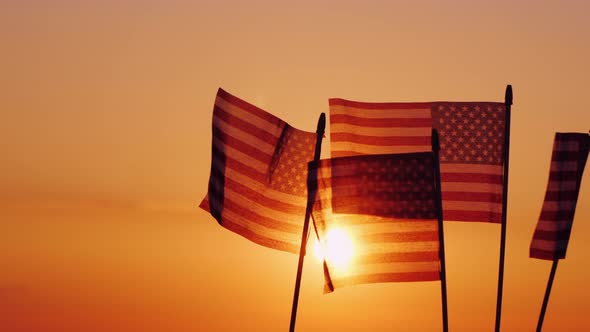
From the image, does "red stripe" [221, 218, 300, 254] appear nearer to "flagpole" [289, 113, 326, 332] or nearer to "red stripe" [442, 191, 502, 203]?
"flagpole" [289, 113, 326, 332]

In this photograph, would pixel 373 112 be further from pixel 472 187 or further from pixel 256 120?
pixel 472 187

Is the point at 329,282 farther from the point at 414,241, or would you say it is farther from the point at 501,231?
the point at 501,231

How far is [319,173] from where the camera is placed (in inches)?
1363

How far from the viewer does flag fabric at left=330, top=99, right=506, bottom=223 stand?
1521 inches

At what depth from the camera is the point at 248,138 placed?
38.0m

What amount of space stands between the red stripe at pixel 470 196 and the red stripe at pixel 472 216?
0.37 metres

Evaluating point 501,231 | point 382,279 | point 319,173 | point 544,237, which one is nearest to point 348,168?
point 319,173

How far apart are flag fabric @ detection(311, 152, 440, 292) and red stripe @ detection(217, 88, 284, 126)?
402 centimetres

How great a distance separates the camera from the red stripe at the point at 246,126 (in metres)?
38.0

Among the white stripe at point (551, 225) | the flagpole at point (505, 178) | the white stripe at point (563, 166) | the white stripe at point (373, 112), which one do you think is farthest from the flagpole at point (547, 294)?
the white stripe at point (373, 112)

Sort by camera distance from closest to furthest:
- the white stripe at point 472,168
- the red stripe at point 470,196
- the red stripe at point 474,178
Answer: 1. the red stripe at point 470,196
2. the red stripe at point 474,178
3. the white stripe at point 472,168

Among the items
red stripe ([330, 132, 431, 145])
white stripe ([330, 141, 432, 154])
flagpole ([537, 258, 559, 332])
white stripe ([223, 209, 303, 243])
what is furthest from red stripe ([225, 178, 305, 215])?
flagpole ([537, 258, 559, 332])

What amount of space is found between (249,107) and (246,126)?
57cm

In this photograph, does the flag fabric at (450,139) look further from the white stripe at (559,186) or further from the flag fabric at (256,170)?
the white stripe at (559,186)
